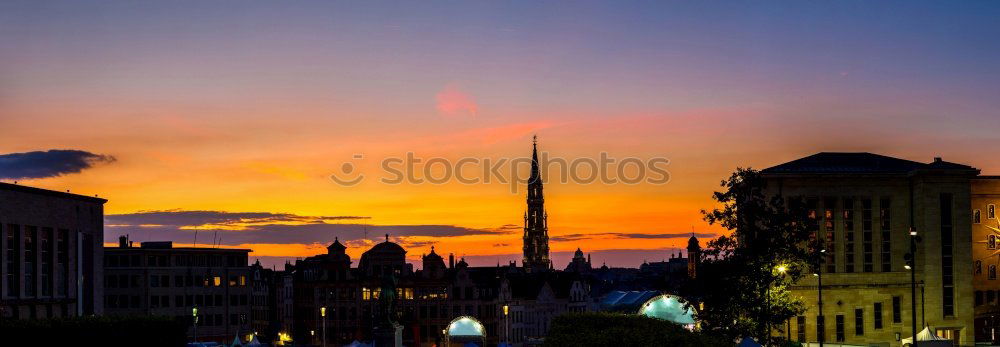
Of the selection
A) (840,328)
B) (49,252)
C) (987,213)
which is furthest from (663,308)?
(49,252)

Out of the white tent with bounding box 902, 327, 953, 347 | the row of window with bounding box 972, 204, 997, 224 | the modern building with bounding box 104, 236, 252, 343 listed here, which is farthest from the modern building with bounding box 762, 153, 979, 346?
the modern building with bounding box 104, 236, 252, 343

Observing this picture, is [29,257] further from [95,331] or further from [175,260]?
[175,260]

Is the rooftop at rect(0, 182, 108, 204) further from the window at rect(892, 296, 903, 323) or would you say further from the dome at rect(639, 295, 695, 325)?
the window at rect(892, 296, 903, 323)

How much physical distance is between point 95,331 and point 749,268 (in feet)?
133

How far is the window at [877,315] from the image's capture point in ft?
356

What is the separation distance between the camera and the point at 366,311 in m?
165

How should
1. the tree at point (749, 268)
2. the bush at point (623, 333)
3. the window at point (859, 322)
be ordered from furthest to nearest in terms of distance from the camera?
the window at point (859, 322) < the tree at point (749, 268) < the bush at point (623, 333)

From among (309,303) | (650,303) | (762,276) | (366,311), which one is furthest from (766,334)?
(309,303)

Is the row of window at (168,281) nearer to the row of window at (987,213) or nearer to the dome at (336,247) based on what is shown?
the dome at (336,247)

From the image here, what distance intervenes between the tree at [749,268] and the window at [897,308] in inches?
1218

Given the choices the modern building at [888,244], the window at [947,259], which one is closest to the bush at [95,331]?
the modern building at [888,244]

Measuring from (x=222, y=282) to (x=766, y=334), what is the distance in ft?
364

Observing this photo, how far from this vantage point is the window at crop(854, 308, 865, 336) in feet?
353

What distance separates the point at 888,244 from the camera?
4323 inches
